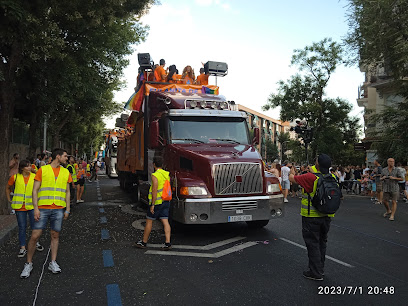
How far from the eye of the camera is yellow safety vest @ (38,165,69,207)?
17.6 feet

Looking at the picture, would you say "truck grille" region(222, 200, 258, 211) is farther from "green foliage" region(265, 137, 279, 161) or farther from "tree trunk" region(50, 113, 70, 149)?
"green foliage" region(265, 137, 279, 161)

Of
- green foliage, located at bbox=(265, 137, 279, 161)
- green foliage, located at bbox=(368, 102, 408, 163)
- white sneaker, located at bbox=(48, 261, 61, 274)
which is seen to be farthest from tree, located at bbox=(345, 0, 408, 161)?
green foliage, located at bbox=(265, 137, 279, 161)

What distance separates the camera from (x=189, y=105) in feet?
29.3

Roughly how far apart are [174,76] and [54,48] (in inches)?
226

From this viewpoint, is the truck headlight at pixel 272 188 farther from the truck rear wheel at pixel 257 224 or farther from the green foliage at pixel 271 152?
the green foliage at pixel 271 152

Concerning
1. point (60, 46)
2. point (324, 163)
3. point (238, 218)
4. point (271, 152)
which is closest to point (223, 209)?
point (238, 218)

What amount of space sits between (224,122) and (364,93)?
39.2m

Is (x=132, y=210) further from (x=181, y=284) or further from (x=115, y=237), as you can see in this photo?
(x=181, y=284)

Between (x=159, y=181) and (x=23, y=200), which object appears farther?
(x=159, y=181)

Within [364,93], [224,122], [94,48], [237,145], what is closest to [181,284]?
[237,145]

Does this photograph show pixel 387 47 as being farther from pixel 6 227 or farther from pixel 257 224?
pixel 6 227

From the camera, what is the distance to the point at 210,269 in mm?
5520

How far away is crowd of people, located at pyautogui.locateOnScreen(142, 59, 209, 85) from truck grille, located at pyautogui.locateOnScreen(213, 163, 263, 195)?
4.32 m

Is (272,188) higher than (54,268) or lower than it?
higher
